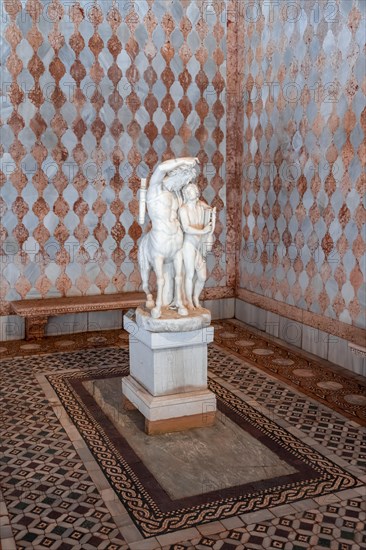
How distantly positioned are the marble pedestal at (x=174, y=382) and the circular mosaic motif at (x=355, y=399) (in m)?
1.35

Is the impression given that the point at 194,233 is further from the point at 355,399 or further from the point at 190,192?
the point at 355,399

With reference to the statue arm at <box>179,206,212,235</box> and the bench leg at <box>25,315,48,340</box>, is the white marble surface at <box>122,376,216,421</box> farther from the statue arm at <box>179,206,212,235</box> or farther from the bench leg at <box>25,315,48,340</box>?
the bench leg at <box>25,315,48,340</box>

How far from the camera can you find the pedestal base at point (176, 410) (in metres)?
4.50

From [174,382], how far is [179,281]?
79 centimetres

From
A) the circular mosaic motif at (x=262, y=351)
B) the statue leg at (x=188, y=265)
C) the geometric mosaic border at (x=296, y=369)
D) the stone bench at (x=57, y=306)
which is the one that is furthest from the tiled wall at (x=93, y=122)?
the statue leg at (x=188, y=265)

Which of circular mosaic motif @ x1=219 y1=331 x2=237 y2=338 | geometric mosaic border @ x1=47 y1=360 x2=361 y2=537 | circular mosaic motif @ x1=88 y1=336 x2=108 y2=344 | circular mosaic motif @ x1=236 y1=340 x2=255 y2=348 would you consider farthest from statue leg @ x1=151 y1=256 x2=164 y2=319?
circular mosaic motif @ x1=219 y1=331 x2=237 y2=338

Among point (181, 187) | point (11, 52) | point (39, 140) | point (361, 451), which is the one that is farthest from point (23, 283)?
point (361, 451)

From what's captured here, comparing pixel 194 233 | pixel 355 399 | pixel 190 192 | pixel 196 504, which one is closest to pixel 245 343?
pixel 355 399

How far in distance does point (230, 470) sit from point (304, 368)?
237 centimetres

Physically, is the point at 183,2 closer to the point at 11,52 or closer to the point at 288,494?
the point at 11,52

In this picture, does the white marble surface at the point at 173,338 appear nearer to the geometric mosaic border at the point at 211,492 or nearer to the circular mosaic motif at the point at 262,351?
the geometric mosaic border at the point at 211,492

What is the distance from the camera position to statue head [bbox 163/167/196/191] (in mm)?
4430

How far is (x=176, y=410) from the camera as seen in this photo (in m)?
4.55

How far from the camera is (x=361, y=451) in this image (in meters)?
4.25
